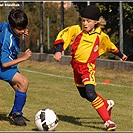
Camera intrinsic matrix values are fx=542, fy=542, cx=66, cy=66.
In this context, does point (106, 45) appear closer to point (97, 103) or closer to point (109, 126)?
point (97, 103)

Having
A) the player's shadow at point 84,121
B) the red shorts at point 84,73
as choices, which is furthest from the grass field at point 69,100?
the red shorts at point 84,73

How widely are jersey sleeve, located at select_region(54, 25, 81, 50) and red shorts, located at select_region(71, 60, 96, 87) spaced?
0.33 meters

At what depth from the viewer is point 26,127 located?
8000 millimetres

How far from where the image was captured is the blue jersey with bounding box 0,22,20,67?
27.1ft

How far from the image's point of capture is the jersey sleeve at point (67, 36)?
8.16 m

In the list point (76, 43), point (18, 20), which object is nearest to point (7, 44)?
point (18, 20)

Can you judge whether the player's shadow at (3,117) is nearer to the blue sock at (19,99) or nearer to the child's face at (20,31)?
the blue sock at (19,99)

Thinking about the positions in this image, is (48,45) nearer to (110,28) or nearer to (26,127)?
(110,28)

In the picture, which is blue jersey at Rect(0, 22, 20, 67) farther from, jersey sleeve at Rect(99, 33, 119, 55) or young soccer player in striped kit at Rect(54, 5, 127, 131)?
jersey sleeve at Rect(99, 33, 119, 55)

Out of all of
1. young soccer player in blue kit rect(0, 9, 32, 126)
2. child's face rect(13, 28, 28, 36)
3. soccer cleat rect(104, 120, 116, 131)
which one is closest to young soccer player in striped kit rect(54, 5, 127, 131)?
soccer cleat rect(104, 120, 116, 131)

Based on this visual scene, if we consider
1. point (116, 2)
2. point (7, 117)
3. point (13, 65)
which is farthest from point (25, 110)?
point (116, 2)

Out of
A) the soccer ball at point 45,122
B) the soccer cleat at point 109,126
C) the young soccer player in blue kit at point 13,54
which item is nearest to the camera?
the soccer ball at point 45,122

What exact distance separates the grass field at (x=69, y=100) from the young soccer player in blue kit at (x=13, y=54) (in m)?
0.33

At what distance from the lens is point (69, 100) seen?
11445 millimetres
